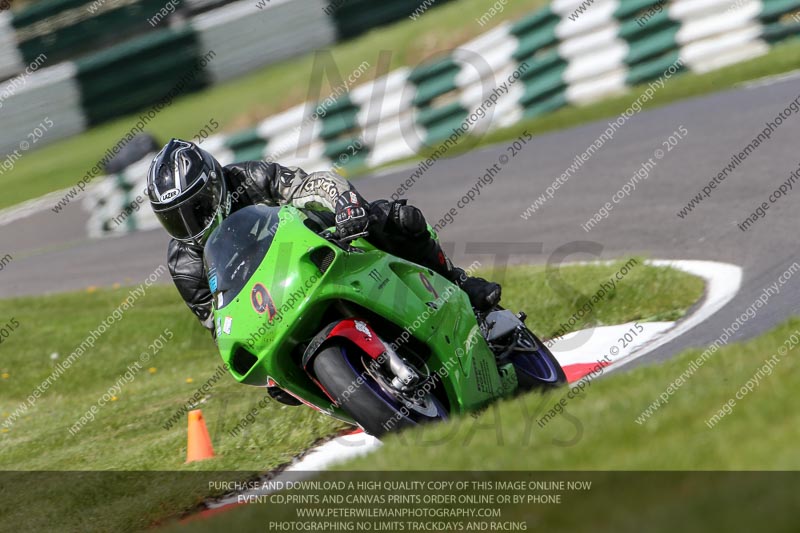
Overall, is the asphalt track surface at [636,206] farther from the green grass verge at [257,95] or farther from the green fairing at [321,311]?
the green grass verge at [257,95]

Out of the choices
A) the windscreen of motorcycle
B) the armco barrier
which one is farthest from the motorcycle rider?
the armco barrier

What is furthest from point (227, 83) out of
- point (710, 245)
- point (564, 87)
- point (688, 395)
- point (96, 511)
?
point (688, 395)

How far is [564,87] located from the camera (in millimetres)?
16109

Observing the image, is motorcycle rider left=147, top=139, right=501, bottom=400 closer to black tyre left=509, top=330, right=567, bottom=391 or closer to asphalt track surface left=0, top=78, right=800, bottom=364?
black tyre left=509, top=330, right=567, bottom=391

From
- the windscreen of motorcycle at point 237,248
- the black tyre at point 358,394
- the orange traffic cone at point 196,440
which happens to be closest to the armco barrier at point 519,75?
the orange traffic cone at point 196,440

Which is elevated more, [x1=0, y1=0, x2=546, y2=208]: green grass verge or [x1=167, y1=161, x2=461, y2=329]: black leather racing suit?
[x1=167, y1=161, x2=461, y2=329]: black leather racing suit

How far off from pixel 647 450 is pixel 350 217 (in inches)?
83.9

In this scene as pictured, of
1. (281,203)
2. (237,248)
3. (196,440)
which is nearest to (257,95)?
(196,440)

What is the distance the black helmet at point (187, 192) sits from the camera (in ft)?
19.1

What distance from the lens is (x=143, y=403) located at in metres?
9.29

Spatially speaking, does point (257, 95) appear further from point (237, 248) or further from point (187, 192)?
point (237, 248)

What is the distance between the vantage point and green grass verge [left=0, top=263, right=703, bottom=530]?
6.73 metres

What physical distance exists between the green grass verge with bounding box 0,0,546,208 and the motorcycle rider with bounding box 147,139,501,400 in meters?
12.1

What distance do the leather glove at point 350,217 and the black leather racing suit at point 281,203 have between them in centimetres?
39
